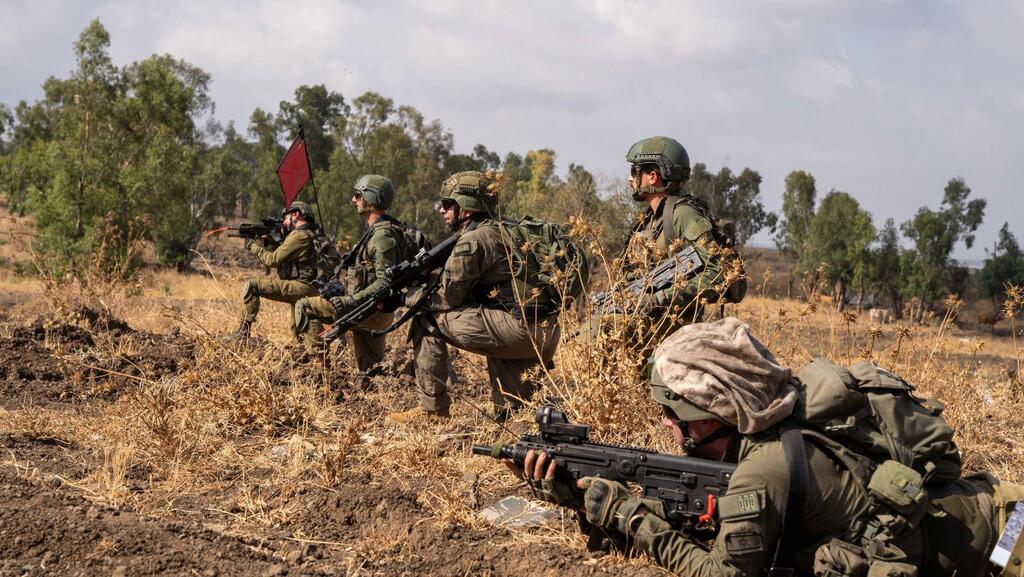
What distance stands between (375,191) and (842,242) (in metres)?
28.7

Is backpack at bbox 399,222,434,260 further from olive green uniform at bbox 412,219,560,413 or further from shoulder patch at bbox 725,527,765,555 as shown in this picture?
shoulder patch at bbox 725,527,765,555

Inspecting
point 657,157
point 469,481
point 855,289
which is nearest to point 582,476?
point 469,481

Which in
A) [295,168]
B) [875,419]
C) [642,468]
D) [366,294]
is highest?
[295,168]

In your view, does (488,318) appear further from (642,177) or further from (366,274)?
(366,274)

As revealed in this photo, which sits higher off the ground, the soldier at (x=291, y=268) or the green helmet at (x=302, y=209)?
the green helmet at (x=302, y=209)

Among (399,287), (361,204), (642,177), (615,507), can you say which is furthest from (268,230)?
(615,507)

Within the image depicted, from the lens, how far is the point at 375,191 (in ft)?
24.6

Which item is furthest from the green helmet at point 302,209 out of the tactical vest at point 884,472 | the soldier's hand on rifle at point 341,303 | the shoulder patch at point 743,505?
the shoulder patch at point 743,505

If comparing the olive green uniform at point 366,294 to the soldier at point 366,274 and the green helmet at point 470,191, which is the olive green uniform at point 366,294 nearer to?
the soldier at point 366,274

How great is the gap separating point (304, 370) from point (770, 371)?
17.8 feet

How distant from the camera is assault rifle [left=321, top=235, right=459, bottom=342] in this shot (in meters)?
6.19

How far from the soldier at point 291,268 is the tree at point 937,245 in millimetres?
27399

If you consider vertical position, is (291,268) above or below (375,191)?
below

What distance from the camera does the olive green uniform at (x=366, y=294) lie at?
280 inches
